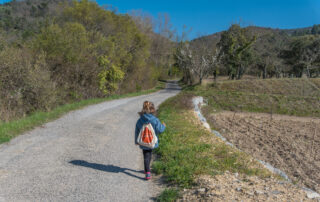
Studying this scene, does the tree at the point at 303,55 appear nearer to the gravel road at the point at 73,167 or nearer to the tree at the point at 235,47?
the tree at the point at 235,47

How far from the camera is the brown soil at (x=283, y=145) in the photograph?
7652 mm

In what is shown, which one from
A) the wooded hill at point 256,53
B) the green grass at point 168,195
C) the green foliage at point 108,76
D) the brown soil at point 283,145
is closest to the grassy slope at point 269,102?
the brown soil at point 283,145

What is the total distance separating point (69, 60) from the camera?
17.3m

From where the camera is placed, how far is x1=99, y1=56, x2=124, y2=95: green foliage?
2127 cm

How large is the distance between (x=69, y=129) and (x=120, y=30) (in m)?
20.6

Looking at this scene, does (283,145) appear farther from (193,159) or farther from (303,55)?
(303,55)

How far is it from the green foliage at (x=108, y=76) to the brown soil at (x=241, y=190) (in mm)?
17718

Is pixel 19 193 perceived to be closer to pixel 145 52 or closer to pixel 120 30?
pixel 120 30

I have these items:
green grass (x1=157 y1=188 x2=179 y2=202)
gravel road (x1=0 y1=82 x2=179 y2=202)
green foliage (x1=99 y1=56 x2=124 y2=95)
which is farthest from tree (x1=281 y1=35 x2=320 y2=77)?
green grass (x1=157 y1=188 x2=179 y2=202)

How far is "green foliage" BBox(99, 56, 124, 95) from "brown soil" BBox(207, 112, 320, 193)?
10.8 m

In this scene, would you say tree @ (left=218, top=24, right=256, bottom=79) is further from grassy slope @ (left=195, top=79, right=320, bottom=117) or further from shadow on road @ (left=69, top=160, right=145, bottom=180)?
shadow on road @ (left=69, top=160, right=145, bottom=180)

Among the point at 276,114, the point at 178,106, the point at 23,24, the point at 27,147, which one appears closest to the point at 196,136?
the point at 27,147

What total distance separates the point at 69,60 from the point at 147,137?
14.0m

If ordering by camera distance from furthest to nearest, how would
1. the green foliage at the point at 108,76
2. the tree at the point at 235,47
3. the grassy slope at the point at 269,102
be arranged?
the tree at the point at 235,47
the green foliage at the point at 108,76
the grassy slope at the point at 269,102
